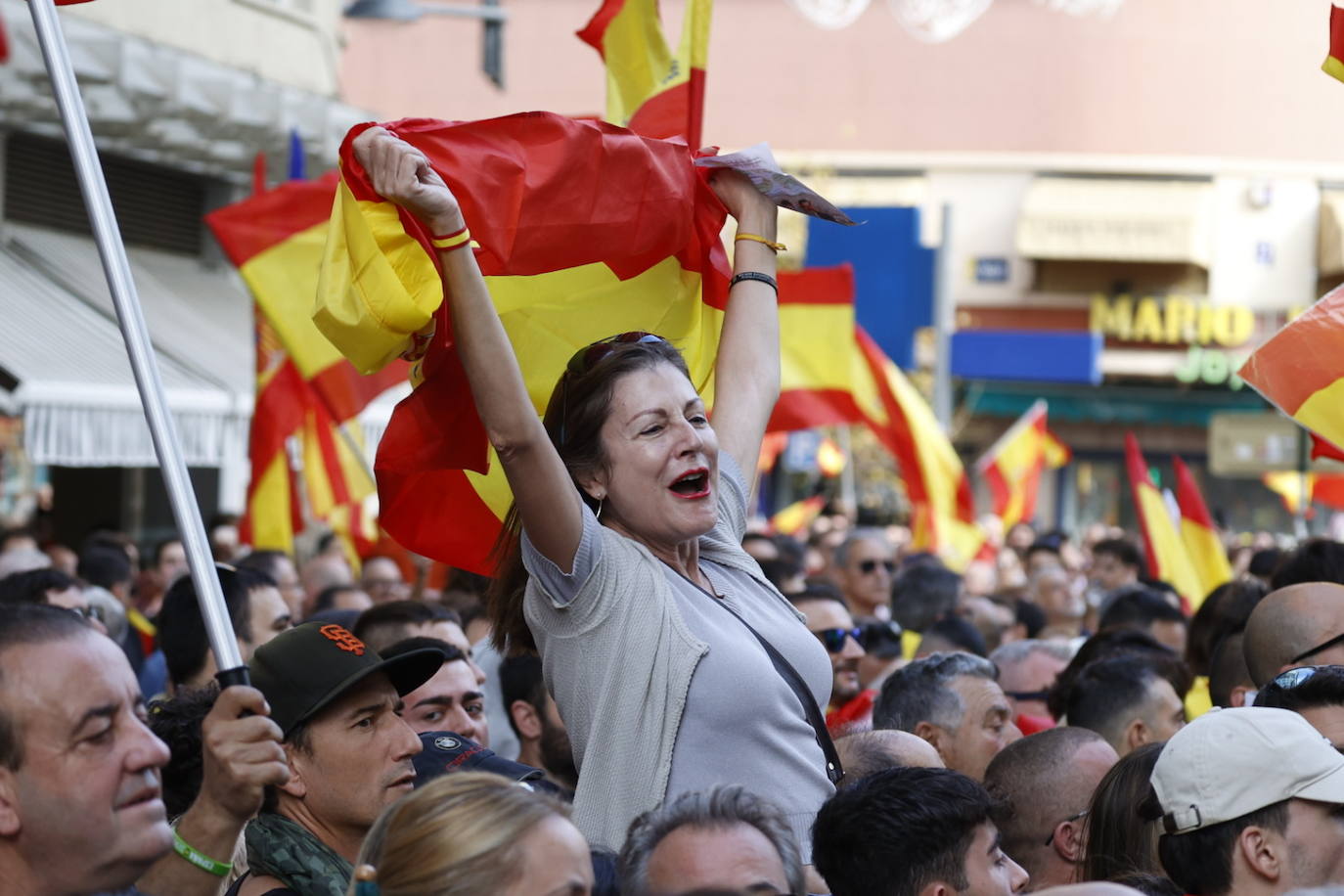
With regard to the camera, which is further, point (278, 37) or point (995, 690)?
point (278, 37)

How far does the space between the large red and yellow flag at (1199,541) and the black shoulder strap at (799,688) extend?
7893mm

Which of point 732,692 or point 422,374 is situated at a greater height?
point 422,374

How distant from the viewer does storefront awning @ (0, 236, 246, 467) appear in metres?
12.0

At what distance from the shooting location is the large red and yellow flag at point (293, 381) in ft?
26.9

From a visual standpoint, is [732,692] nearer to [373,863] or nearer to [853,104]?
[373,863]

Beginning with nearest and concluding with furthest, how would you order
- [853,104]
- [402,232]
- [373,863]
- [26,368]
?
[373,863], [402,232], [26,368], [853,104]

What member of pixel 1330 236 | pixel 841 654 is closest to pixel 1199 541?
pixel 841 654

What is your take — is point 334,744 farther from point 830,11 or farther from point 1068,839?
point 830,11

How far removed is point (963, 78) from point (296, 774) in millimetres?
29940

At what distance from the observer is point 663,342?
3578 millimetres

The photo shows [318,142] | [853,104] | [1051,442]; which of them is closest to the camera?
[318,142]

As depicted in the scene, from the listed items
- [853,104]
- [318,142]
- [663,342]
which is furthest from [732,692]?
[853,104]

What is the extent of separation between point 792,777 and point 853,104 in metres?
29.9

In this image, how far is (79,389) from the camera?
12.3 m
